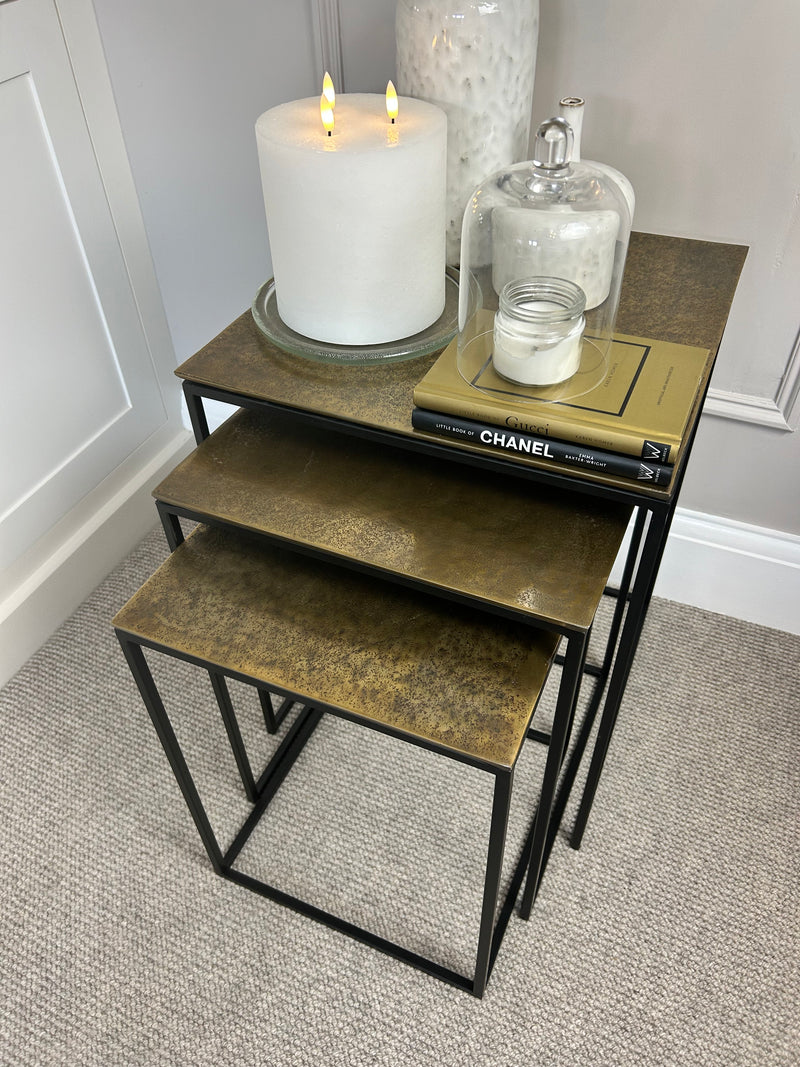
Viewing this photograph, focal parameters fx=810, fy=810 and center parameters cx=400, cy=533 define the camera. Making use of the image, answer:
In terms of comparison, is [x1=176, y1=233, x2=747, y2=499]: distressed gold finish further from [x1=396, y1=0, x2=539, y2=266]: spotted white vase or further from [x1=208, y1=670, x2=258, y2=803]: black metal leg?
[x1=208, y1=670, x2=258, y2=803]: black metal leg

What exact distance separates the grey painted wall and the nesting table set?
142 mm

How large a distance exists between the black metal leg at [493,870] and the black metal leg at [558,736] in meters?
0.05

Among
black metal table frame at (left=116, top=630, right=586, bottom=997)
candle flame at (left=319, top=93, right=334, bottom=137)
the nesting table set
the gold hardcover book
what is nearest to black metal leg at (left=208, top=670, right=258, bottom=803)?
black metal table frame at (left=116, top=630, right=586, bottom=997)

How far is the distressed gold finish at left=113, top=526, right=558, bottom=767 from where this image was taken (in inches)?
27.0

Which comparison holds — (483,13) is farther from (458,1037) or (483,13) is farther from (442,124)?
(458,1037)

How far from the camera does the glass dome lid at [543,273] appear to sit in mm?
679

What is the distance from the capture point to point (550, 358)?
673 mm

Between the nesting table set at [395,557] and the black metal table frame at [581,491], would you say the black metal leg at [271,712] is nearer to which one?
the nesting table set at [395,557]

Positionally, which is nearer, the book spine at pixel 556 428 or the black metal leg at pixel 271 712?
the book spine at pixel 556 428

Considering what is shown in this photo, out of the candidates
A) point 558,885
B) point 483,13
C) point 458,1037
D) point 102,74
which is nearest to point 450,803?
point 558,885

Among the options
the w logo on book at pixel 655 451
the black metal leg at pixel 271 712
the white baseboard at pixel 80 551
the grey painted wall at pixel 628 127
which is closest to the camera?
the w logo on book at pixel 655 451

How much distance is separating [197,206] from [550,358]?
2.70 ft

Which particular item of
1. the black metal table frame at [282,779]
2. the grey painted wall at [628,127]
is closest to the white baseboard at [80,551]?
the grey painted wall at [628,127]

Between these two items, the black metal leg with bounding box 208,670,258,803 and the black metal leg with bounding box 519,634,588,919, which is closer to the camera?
the black metal leg with bounding box 519,634,588,919
